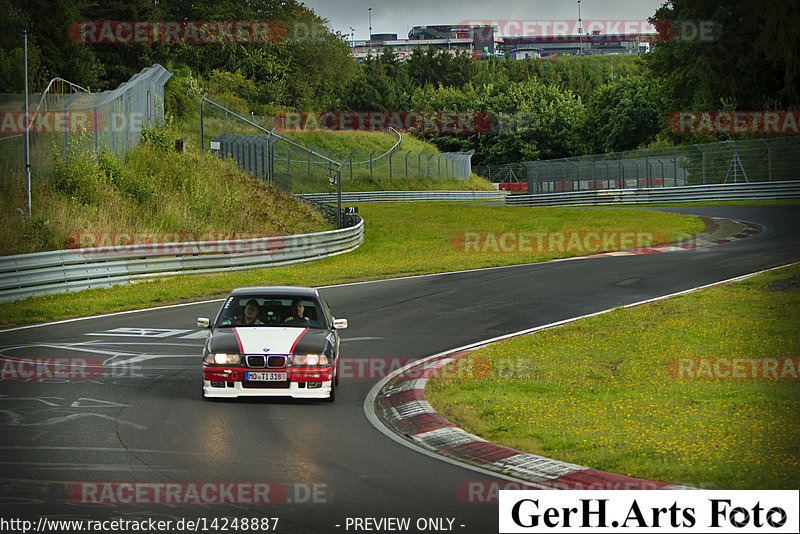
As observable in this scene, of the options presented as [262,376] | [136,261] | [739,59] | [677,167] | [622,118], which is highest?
[739,59]

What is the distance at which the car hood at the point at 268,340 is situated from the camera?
10.4 meters

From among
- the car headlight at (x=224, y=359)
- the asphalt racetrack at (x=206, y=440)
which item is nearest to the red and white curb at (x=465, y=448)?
the asphalt racetrack at (x=206, y=440)

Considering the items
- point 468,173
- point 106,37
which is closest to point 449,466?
point 106,37

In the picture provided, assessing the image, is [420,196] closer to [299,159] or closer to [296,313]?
[299,159]

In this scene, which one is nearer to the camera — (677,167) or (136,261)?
(136,261)

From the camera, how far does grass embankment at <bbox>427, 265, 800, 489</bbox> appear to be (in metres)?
8.02

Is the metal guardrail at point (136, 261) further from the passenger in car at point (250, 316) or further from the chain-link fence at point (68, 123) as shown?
the passenger in car at point (250, 316)

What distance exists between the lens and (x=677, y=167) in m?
51.9

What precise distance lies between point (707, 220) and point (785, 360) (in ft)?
87.9

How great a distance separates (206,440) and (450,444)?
242cm

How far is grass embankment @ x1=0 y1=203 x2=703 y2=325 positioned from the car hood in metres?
8.34

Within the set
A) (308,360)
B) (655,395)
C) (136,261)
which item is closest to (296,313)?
(308,360)

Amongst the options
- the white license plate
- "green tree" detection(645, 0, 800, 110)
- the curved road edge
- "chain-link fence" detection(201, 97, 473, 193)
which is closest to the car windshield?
the white license plate

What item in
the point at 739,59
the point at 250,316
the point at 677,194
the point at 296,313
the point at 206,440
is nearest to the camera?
the point at 206,440
